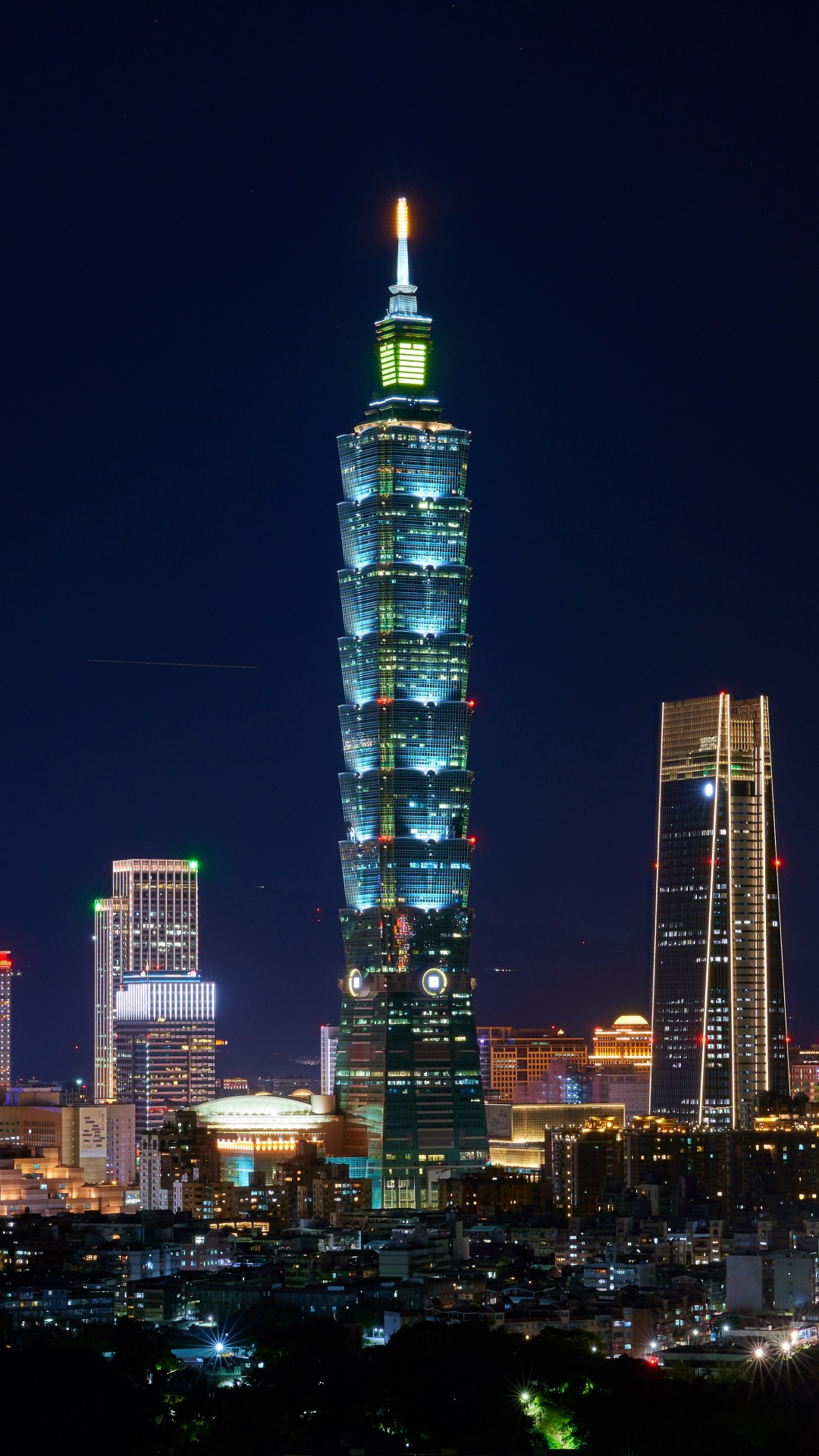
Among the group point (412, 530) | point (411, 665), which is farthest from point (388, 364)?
point (411, 665)

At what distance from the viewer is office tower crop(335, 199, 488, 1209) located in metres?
175

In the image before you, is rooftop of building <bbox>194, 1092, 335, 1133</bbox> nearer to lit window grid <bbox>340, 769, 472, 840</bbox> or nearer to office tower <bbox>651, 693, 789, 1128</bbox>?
lit window grid <bbox>340, 769, 472, 840</bbox>

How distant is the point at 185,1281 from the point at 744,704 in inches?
2739

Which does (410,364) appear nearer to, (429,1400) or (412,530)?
(412,530)

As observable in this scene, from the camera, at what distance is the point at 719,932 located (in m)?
174

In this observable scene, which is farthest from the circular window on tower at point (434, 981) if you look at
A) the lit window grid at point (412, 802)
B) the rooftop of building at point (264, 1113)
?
the rooftop of building at point (264, 1113)

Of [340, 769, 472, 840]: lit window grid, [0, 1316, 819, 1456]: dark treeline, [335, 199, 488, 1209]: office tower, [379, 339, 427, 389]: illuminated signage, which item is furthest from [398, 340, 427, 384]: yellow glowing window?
[0, 1316, 819, 1456]: dark treeline

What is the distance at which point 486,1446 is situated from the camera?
8244 centimetres

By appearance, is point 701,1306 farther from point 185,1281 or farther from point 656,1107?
point 656,1107

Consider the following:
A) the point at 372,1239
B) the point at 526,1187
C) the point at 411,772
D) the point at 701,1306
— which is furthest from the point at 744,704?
the point at 701,1306

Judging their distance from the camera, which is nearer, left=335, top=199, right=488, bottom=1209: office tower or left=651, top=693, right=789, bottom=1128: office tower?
left=651, top=693, right=789, bottom=1128: office tower

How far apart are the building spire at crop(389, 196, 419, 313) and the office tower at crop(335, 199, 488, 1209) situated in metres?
0.24

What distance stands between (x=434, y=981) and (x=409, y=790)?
10.3 m

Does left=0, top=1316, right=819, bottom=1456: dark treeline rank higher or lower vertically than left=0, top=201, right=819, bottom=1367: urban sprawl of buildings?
lower
